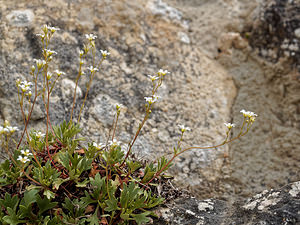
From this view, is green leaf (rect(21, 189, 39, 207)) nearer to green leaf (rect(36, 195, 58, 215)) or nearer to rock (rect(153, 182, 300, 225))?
green leaf (rect(36, 195, 58, 215))

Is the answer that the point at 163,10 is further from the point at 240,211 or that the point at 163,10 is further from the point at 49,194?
the point at 49,194

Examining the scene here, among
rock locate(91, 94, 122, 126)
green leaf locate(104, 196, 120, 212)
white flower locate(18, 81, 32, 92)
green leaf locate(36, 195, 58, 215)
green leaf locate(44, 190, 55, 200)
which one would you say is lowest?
green leaf locate(36, 195, 58, 215)

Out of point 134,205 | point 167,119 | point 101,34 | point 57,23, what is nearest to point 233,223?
point 134,205

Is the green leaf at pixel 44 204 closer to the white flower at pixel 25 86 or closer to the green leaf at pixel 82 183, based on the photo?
the green leaf at pixel 82 183

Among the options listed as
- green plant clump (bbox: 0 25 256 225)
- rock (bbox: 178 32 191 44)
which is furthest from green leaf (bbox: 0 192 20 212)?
rock (bbox: 178 32 191 44)

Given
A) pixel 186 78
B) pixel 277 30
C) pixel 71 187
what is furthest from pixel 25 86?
pixel 277 30

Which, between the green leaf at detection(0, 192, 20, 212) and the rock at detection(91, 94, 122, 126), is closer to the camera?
the green leaf at detection(0, 192, 20, 212)

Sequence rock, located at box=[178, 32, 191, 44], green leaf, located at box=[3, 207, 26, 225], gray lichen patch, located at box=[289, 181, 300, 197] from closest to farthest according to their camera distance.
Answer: green leaf, located at box=[3, 207, 26, 225]
gray lichen patch, located at box=[289, 181, 300, 197]
rock, located at box=[178, 32, 191, 44]

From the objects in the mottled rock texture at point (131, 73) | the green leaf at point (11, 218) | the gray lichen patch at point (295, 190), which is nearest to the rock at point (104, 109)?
the mottled rock texture at point (131, 73)
